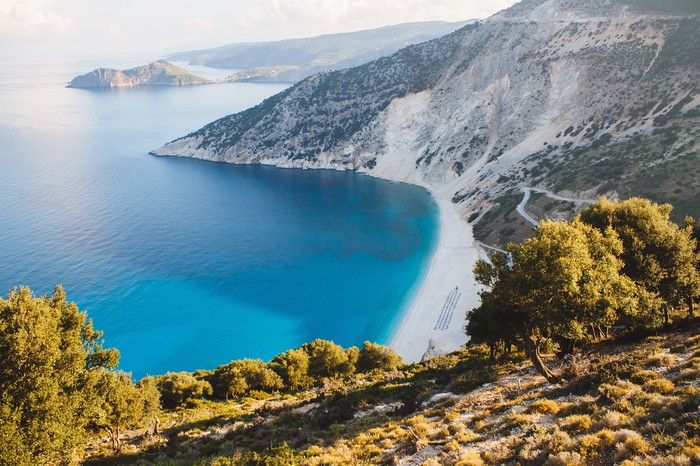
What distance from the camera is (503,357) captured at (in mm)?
31484

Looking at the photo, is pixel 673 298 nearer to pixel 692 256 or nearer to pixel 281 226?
pixel 692 256

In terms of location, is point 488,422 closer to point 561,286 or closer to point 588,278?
point 561,286

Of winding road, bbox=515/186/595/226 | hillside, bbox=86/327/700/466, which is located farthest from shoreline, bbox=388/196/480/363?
hillside, bbox=86/327/700/466

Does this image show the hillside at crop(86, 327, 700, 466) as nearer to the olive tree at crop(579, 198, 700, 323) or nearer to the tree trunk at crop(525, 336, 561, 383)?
the tree trunk at crop(525, 336, 561, 383)

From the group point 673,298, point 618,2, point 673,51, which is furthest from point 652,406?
point 618,2

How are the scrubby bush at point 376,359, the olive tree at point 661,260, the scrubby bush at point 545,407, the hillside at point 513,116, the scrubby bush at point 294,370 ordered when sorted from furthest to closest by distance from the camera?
the hillside at point 513,116
the scrubby bush at point 376,359
the scrubby bush at point 294,370
the olive tree at point 661,260
the scrubby bush at point 545,407

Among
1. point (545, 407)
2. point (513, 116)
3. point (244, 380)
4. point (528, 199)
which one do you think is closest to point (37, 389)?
point (545, 407)

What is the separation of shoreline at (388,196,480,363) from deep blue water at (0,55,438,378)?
2.47 meters

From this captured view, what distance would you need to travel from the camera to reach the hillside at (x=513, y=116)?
8125 centimetres

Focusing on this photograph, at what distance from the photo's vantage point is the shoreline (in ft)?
183

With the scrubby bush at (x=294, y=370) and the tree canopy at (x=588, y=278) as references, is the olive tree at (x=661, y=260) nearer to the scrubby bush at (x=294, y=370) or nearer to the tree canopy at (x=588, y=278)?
the tree canopy at (x=588, y=278)

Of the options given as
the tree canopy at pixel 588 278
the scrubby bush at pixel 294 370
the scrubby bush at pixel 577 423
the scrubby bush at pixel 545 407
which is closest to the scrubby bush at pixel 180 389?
the scrubby bush at pixel 294 370

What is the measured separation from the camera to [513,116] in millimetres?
123375

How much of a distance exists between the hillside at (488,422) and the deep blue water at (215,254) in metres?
29.8
